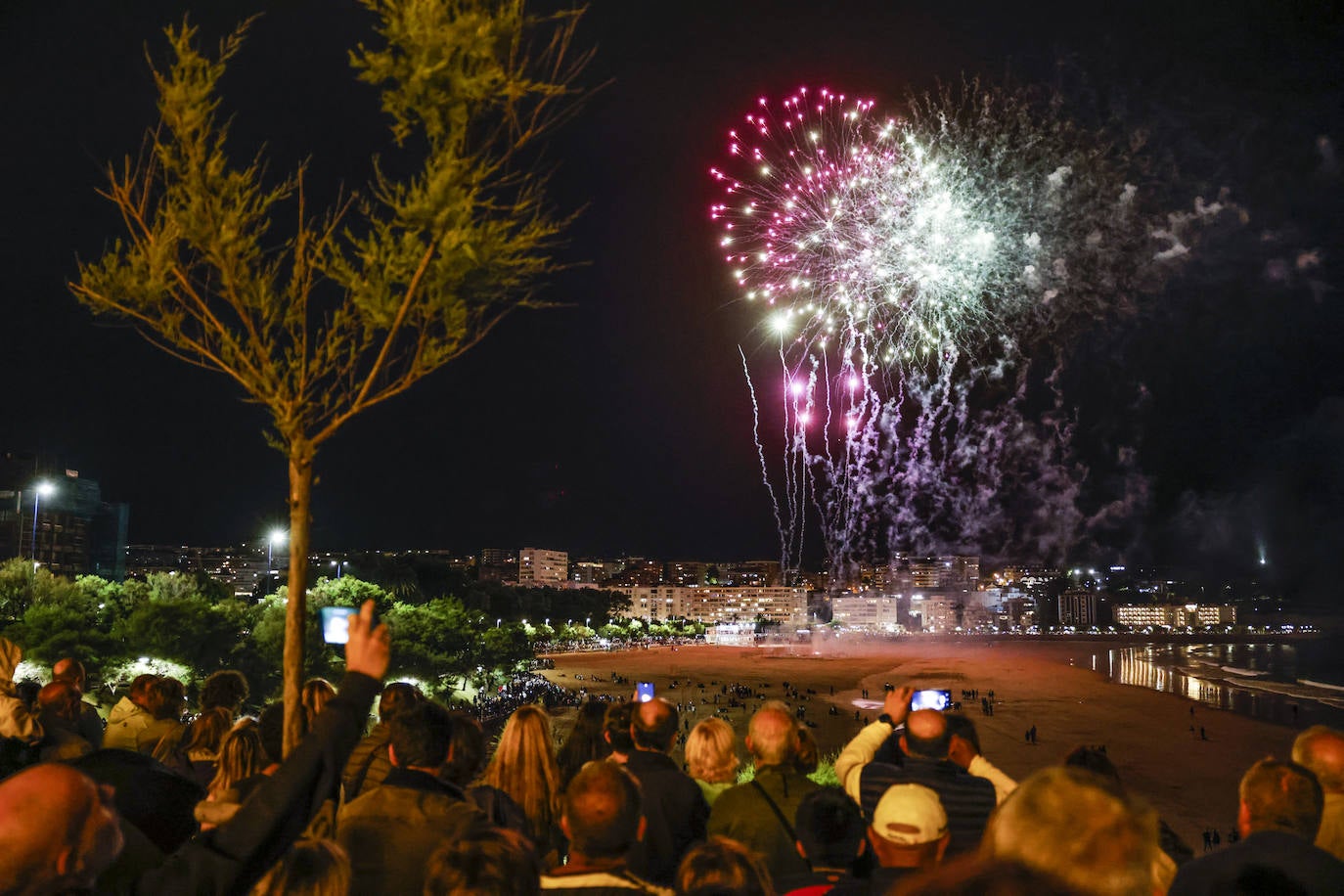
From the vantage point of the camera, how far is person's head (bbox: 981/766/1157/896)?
178cm

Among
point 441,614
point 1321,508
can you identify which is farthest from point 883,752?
point 1321,508

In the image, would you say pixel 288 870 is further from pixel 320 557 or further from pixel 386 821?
pixel 320 557

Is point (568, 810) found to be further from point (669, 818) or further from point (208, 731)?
point (208, 731)

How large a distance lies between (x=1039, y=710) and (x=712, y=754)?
137 feet

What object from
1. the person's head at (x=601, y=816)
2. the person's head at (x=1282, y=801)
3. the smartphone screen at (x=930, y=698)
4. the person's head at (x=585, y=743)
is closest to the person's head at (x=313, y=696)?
the person's head at (x=585, y=743)

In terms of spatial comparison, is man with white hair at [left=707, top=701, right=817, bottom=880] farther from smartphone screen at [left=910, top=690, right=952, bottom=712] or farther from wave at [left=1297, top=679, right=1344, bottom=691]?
wave at [left=1297, top=679, right=1344, bottom=691]

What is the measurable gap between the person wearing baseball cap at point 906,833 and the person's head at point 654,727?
1810mm

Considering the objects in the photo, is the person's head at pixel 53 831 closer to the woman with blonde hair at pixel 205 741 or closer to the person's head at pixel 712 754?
the person's head at pixel 712 754

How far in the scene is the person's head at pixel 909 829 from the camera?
3.13 metres

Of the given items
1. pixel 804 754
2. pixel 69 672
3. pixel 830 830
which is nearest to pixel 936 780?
pixel 804 754

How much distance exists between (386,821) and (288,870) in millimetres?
920

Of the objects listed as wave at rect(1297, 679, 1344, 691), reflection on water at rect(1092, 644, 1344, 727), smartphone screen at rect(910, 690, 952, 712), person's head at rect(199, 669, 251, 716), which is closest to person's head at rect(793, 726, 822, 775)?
smartphone screen at rect(910, 690, 952, 712)

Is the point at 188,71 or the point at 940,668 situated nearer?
the point at 188,71

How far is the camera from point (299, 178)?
Answer: 619 centimetres
